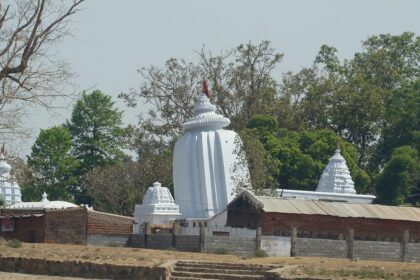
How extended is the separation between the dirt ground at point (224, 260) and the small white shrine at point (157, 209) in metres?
13.5

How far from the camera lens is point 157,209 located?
52.4 metres

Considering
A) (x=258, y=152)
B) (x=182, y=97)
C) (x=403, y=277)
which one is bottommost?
(x=403, y=277)

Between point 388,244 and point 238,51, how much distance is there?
3509cm

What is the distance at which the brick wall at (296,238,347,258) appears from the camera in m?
39.6

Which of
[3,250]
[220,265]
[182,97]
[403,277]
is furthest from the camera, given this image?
[182,97]

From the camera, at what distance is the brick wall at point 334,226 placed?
42438mm

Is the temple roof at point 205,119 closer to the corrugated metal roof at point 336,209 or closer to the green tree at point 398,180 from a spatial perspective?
the green tree at point 398,180

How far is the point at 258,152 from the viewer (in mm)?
57469

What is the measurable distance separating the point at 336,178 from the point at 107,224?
1598 cm

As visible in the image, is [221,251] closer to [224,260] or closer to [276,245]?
[276,245]

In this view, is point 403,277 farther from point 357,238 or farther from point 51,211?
point 51,211

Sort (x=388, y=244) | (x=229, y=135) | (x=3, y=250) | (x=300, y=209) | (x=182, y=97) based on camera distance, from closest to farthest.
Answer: (x=3, y=250)
(x=388, y=244)
(x=300, y=209)
(x=229, y=135)
(x=182, y=97)

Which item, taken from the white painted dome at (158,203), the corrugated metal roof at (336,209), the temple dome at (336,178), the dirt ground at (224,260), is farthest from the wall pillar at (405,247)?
the temple dome at (336,178)

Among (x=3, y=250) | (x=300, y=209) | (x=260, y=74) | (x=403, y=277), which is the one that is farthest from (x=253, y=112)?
(x=403, y=277)
